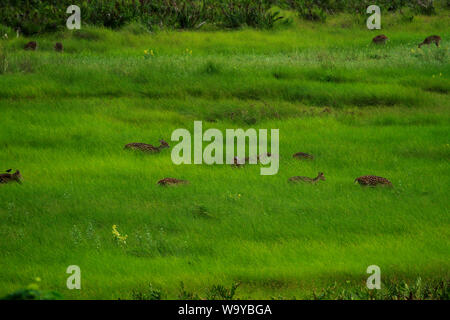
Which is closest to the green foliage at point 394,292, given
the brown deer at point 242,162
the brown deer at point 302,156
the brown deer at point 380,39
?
the brown deer at point 242,162

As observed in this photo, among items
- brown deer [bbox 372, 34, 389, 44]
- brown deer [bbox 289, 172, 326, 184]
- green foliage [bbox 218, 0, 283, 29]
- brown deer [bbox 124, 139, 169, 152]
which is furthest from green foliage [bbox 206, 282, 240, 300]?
green foliage [bbox 218, 0, 283, 29]

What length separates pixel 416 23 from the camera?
30.3 m

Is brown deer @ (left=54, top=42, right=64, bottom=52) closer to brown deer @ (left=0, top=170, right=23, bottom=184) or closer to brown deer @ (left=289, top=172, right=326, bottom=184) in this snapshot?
brown deer @ (left=0, top=170, right=23, bottom=184)

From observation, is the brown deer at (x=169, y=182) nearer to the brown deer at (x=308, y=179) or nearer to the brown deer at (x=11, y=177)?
the brown deer at (x=308, y=179)

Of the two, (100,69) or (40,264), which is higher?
(100,69)

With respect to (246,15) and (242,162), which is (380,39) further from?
(242,162)

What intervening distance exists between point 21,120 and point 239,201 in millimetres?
7329

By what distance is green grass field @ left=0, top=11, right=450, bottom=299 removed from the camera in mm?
10555

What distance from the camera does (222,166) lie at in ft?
50.3
